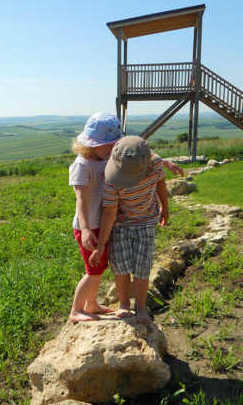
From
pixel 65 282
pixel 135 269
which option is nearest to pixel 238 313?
pixel 135 269

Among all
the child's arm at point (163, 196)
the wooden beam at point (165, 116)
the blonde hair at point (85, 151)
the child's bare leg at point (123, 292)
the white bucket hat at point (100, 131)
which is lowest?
the child's bare leg at point (123, 292)

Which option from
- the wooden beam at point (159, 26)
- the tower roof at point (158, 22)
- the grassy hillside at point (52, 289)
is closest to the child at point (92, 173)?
the grassy hillside at point (52, 289)

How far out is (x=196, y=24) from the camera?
13734 mm

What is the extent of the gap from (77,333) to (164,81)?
487 inches

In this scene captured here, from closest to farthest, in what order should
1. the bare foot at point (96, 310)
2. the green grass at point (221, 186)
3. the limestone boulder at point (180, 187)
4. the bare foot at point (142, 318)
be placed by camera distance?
the bare foot at point (142, 318) < the bare foot at point (96, 310) < the green grass at point (221, 186) < the limestone boulder at point (180, 187)

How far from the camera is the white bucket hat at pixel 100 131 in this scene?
8.14 ft

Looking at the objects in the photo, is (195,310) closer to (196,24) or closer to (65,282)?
(65,282)

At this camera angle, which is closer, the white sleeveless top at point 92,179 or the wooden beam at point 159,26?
the white sleeveless top at point 92,179

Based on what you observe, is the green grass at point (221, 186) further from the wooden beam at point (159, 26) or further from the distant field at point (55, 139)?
the distant field at point (55, 139)

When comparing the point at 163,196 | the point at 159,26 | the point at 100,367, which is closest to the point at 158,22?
the point at 159,26

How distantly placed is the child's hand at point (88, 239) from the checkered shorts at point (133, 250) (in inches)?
6.0

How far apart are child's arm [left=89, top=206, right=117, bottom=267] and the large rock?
45 cm

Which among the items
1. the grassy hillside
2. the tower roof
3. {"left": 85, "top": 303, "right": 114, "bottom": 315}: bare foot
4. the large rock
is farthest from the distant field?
the large rock

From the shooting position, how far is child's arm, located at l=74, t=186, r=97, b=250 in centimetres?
252
